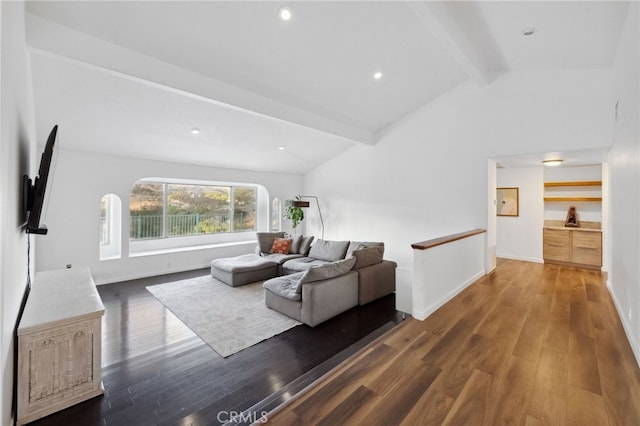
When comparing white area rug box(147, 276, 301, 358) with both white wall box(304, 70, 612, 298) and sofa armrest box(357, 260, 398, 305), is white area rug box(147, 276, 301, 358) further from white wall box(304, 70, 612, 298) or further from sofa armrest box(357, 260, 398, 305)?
white wall box(304, 70, 612, 298)

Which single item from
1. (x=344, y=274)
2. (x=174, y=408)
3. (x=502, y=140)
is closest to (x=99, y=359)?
(x=174, y=408)

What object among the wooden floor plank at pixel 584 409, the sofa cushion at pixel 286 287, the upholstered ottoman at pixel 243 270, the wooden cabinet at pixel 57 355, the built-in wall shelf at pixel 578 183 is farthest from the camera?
the built-in wall shelf at pixel 578 183

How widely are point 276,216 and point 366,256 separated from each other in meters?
4.69

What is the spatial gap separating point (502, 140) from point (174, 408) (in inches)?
225

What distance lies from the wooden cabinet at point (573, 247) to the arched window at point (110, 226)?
8.87 meters

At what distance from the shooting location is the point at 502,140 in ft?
16.0

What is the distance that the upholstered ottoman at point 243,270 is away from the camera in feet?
16.2

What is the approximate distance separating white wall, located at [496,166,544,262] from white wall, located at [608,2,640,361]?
2974 millimetres

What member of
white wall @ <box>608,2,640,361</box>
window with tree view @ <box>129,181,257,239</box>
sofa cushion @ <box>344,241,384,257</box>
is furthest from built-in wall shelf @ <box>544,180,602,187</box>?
window with tree view @ <box>129,181,257,239</box>

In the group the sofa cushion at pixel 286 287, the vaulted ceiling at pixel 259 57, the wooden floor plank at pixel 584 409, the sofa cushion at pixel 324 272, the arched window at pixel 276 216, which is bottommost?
the wooden floor plank at pixel 584 409

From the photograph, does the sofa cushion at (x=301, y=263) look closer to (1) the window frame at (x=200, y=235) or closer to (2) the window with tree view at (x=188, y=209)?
(1) the window frame at (x=200, y=235)

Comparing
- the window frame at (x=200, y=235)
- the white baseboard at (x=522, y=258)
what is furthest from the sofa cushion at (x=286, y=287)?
the white baseboard at (x=522, y=258)

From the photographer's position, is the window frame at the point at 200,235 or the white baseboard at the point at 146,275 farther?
the window frame at the point at 200,235

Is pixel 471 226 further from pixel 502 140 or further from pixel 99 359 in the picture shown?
pixel 99 359
